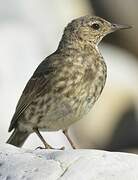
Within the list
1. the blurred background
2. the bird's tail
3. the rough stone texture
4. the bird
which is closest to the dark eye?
the bird

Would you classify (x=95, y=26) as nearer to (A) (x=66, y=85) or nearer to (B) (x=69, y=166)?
(A) (x=66, y=85)

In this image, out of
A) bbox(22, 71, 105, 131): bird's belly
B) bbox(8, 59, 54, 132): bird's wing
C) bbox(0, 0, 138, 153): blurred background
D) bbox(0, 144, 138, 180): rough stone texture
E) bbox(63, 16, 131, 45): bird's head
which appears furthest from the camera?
bbox(0, 0, 138, 153): blurred background

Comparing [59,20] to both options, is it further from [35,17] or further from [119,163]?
[119,163]

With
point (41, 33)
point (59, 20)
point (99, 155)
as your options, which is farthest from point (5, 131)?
point (99, 155)

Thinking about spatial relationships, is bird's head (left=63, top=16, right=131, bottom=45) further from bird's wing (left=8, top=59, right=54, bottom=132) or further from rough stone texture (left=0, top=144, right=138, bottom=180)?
rough stone texture (left=0, top=144, right=138, bottom=180)

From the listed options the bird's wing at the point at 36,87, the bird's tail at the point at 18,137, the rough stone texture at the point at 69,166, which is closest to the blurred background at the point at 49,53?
the bird's tail at the point at 18,137

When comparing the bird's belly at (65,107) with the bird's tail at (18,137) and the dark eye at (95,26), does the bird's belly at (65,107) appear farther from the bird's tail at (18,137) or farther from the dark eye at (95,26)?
the dark eye at (95,26)
